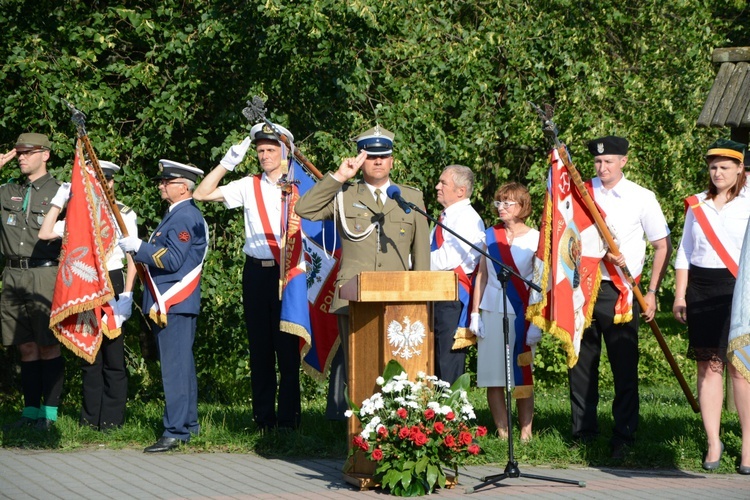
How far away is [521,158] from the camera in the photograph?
1522cm

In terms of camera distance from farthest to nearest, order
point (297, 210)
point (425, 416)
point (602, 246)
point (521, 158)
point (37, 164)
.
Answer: point (521, 158), point (37, 164), point (602, 246), point (297, 210), point (425, 416)

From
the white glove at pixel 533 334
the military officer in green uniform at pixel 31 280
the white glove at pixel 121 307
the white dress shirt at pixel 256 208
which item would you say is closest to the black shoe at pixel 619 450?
the white glove at pixel 533 334

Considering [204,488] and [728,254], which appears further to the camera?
[728,254]

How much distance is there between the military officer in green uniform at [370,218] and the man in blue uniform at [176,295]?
141cm

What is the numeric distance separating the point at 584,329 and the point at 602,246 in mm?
616

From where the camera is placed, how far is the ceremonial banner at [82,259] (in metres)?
9.02

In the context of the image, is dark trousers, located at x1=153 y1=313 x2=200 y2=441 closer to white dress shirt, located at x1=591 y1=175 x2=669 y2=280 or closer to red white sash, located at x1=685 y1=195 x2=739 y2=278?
white dress shirt, located at x1=591 y1=175 x2=669 y2=280

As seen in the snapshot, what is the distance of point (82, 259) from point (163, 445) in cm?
160

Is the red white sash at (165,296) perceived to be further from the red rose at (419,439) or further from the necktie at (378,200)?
the red rose at (419,439)

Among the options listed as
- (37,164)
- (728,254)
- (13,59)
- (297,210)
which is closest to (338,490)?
(297,210)

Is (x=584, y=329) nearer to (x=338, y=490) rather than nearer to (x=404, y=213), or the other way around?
(x=404, y=213)

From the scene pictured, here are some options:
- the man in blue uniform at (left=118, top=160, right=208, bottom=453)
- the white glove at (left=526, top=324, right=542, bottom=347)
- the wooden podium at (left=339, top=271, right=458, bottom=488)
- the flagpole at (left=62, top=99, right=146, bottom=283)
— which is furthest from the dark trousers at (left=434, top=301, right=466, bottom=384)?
the flagpole at (left=62, top=99, right=146, bottom=283)

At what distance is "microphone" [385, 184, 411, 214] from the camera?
719 centimetres

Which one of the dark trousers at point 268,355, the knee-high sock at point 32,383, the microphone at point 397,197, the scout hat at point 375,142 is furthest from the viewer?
the knee-high sock at point 32,383
